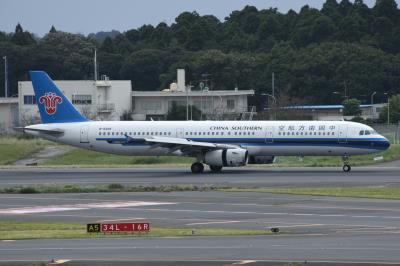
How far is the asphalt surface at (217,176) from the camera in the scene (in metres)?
50.3

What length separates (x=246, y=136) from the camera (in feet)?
196

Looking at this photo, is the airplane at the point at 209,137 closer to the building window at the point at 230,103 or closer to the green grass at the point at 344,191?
the green grass at the point at 344,191

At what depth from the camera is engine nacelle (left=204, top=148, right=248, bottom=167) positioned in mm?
57969

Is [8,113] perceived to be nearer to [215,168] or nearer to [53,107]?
→ [53,107]

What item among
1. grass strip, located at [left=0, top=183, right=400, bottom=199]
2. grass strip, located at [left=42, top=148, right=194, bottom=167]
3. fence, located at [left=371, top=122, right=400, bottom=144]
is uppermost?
fence, located at [left=371, top=122, right=400, bottom=144]

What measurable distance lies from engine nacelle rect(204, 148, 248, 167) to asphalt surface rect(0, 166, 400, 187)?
0.71 metres

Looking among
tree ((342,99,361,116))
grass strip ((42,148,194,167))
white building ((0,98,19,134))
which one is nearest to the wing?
grass strip ((42,148,194,167))

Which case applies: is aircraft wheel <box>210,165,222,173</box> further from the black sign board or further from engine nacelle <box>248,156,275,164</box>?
the black sign board

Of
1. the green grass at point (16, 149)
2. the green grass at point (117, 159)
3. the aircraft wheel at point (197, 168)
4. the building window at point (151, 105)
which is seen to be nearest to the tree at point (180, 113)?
the building window at point (151, 105)

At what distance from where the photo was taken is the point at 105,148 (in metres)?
62.3

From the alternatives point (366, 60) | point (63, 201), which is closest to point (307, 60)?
point (366, 60)

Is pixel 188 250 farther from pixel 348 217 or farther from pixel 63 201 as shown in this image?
pixel 63 201

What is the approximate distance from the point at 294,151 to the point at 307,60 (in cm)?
8272

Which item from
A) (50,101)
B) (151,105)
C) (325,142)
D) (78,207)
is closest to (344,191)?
(78,207)
